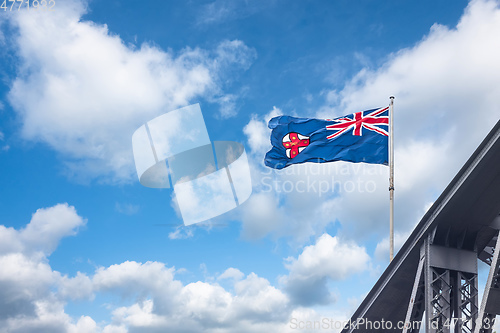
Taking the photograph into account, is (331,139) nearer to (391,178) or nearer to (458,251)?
(391,178)

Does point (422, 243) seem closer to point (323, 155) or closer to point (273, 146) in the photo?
point (323, 155)

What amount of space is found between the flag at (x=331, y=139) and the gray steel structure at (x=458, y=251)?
13.9 feet

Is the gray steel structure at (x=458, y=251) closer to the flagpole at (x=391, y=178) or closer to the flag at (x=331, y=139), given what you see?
the flagpole at (x=391, y=178)

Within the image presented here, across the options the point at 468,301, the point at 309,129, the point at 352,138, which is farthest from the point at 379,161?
the point at 468,301

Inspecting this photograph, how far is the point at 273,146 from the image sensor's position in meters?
20.6

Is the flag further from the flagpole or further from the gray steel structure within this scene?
the gray steel structure

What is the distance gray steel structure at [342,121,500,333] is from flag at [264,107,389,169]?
4235 mm

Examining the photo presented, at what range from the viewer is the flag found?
1902 centimetres

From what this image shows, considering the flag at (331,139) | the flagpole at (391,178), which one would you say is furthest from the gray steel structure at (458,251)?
the flag at (331,139)

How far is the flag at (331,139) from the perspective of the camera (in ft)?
62.4

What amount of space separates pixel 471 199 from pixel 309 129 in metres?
7.71

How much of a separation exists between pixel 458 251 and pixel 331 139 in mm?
6811

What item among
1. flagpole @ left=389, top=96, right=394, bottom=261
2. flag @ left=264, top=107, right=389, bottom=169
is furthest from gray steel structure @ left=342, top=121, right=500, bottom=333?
flag @ left=264, top=107, right=389, bottom=169

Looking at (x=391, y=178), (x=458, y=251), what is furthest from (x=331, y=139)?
(x=458, y=251)
